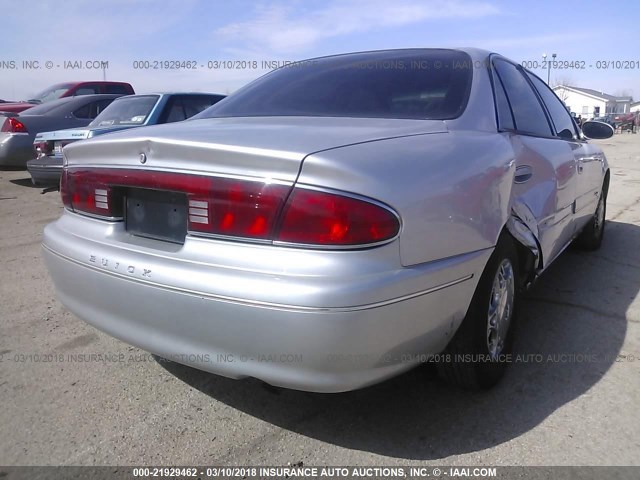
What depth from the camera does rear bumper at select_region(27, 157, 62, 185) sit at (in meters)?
6.89

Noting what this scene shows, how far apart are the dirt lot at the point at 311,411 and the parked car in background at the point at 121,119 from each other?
13.1ft

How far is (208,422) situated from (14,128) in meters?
8.06

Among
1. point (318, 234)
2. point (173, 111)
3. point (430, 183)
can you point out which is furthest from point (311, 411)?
point (173, 111)

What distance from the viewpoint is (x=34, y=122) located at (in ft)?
28.6

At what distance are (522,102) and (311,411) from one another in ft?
6.97

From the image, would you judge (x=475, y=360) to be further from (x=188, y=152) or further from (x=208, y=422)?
(x=188, y=152)

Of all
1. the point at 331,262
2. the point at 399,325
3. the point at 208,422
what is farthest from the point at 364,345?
the point at 208,422

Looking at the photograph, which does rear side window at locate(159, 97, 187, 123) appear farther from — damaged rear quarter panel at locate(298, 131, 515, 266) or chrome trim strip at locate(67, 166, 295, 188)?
damaged rear quarter panel at locate(298, 131, 515, 266)

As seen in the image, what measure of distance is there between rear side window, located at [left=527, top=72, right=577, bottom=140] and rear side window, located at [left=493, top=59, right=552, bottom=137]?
0.22m

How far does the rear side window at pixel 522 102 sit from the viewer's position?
296cm

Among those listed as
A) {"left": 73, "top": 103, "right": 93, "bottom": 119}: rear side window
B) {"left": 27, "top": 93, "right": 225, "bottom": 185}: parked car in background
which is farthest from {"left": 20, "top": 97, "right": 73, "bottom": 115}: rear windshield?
{"left": 27, "top": 93, "right": 225, "bottom": 185}: parked car in background

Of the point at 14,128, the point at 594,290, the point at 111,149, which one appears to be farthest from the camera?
the point at 14,128

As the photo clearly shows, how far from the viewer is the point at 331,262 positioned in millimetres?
1673

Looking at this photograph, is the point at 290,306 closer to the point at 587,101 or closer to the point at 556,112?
the point at 556,112
